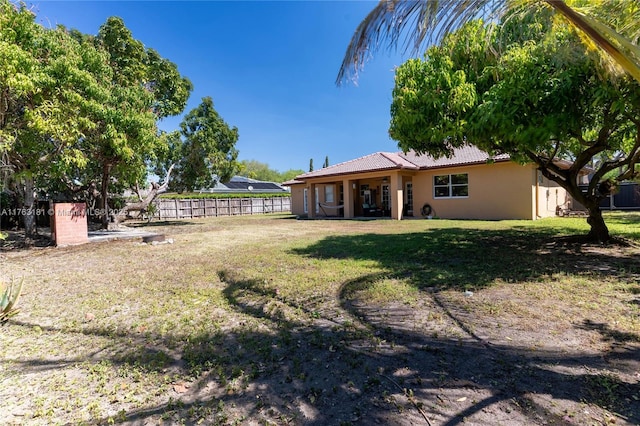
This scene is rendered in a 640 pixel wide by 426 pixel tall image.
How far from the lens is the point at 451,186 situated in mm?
16906

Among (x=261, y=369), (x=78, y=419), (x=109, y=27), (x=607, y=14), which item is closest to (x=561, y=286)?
(x=607, y=14)

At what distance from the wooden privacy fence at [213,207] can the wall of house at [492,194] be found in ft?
56.9

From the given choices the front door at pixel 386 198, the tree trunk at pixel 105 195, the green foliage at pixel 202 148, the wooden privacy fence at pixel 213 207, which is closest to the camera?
the tree trunk at pixel 105 195

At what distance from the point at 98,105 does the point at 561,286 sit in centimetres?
1149

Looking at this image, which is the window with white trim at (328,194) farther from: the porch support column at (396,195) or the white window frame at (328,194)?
the porch support column at (396,195)

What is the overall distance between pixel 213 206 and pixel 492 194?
843 inches

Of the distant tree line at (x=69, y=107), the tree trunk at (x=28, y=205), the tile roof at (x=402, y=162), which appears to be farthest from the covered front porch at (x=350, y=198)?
the tree trunk at (x=28, y=205)

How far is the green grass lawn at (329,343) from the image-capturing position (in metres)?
2.30

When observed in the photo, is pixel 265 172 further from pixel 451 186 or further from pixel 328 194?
pixel 451 186

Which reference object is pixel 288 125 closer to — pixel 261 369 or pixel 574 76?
pixel 574 76

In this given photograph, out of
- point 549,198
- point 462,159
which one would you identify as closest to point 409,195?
point 462,159

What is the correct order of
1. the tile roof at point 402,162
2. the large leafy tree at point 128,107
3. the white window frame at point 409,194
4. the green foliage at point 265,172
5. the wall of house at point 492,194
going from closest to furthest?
the large leafy tree at point 128,107 < the wall of house at point 492,194 < the tile roof at point 402,162 < the white window frame at point 409,194 < the green foliage at point 265,172

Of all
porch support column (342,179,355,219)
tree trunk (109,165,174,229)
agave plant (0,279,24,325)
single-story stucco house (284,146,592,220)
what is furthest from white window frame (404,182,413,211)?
agave plant (0,279,24,325)

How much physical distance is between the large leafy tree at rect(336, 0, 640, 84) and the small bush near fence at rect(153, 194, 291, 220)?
2343 cm
